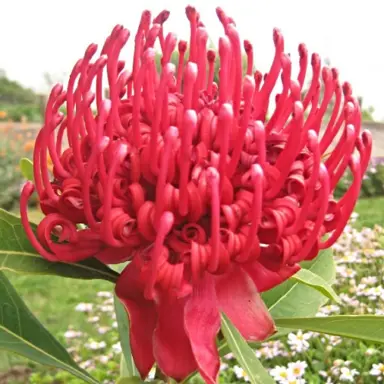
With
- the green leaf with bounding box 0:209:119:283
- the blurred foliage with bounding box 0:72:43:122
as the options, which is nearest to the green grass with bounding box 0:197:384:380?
the green leaf with bounding box 0:209:119:283

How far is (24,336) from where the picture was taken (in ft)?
3.55

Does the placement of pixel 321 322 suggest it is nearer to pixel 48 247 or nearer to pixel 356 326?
pixel 356 326

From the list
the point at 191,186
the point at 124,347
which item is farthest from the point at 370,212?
the point at 191,186

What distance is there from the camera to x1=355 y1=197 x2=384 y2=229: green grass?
3586 millimetres

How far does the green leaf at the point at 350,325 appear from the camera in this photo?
0.89 meters

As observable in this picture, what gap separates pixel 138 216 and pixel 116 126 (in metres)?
0.13

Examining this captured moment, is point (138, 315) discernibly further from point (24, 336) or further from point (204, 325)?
point (24, 336)

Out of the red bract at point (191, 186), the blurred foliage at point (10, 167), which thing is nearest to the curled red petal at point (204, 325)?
the red bract at point (191, 186)

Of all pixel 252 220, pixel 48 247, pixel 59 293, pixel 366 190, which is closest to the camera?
pixel 252 220

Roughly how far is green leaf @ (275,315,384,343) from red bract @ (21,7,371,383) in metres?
0.09

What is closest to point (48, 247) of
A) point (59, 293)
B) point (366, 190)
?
point (59, 293)

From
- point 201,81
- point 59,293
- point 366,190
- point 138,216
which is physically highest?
point 201,81

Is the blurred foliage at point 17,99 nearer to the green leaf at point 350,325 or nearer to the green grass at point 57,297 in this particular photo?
the green grass at point 57,297

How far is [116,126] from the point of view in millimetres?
848
